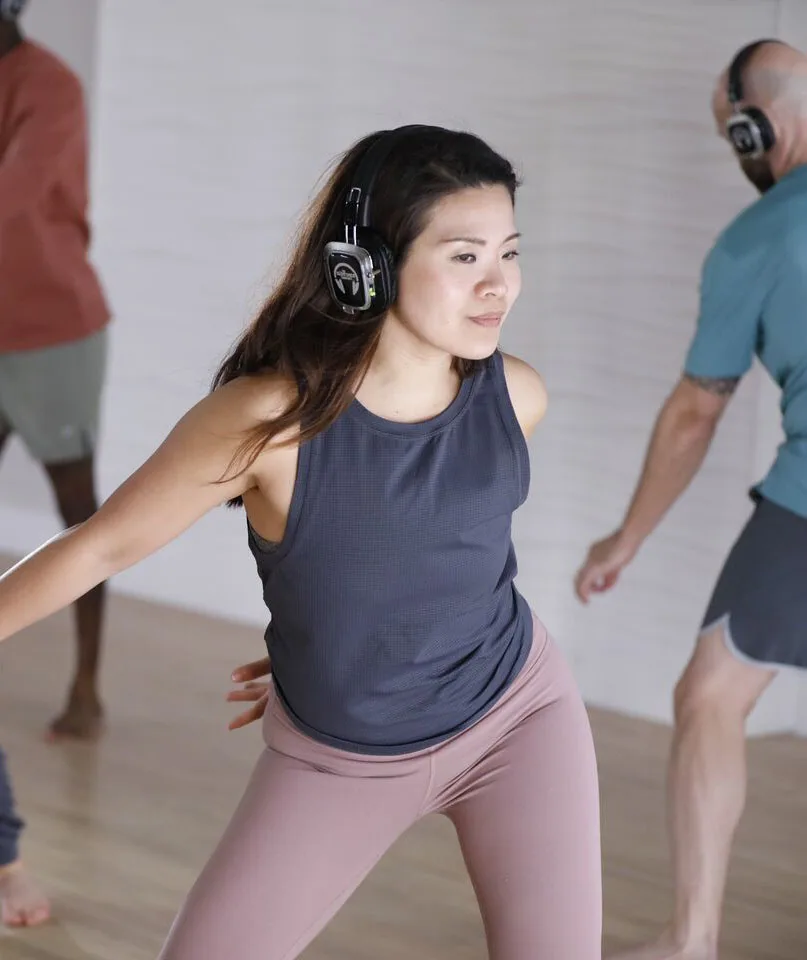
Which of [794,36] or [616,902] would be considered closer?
[616,902]

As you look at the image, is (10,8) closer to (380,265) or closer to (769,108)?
(769,108)

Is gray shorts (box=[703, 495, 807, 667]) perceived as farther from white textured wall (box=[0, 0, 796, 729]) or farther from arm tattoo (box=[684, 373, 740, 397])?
white textured wall (box=[0, 0, 796, 729])

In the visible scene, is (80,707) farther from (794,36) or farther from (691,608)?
(794,36)

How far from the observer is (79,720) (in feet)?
12.8

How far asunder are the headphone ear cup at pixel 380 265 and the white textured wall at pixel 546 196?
1711 millimetres

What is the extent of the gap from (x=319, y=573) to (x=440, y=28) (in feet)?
9.55

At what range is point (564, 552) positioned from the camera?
14.2ft

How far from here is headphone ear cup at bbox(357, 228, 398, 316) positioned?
184 cm

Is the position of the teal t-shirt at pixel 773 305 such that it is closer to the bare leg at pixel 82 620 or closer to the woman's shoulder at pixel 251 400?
the woman's shoulder at pixel 251 400

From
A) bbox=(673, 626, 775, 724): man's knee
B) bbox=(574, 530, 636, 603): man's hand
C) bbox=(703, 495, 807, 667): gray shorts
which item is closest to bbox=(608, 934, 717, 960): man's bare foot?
bbox=(673, 626, 775, 724): man's knee

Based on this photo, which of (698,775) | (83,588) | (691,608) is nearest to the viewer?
(83,588)

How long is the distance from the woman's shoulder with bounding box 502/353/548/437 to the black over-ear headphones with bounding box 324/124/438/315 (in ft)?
0.87

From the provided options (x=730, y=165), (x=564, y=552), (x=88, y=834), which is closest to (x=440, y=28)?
(x=730, y=165)

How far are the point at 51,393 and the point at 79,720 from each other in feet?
2.65
